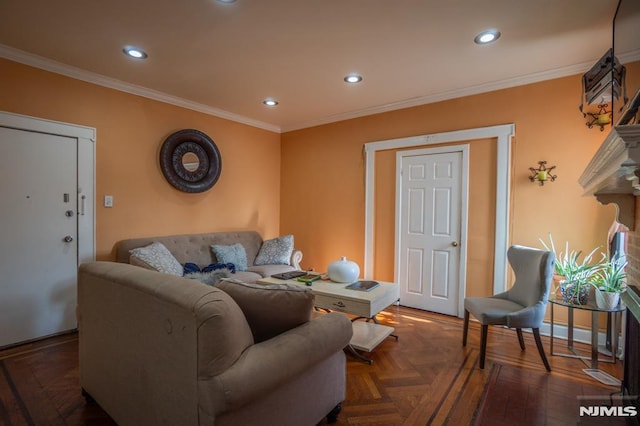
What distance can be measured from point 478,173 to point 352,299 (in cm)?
203

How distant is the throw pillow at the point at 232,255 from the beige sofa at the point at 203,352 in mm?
1877

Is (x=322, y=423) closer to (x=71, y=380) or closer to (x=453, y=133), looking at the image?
(x=71, y=380)

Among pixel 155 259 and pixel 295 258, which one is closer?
pixel 155 259

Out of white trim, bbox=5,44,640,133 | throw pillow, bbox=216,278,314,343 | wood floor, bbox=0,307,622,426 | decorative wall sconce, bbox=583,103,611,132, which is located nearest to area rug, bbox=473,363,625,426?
wood floor, bbox=0,307,622,426

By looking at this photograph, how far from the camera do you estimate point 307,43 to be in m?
2.50

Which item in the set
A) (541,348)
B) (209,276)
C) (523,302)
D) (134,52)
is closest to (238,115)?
(134,52)

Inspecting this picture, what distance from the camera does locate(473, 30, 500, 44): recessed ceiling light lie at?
2322 mm

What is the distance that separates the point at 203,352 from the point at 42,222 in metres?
2.66

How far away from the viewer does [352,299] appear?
242 cm

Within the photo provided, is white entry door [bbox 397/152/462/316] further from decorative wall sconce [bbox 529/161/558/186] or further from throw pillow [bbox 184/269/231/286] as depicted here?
throw pillow [bbox 184/269/231/286]

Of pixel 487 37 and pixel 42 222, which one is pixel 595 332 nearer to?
pixel 487 37

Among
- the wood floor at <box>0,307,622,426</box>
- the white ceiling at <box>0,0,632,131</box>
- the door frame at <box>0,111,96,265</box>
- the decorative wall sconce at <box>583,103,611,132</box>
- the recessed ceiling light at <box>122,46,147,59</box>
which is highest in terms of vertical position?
the white ceiling at <box>0,0,632,131</box>

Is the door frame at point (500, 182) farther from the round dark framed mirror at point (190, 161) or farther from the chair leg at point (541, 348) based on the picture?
the round dark framed mirror at point (190, 161)

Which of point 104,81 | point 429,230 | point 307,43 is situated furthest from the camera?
point 429,230
